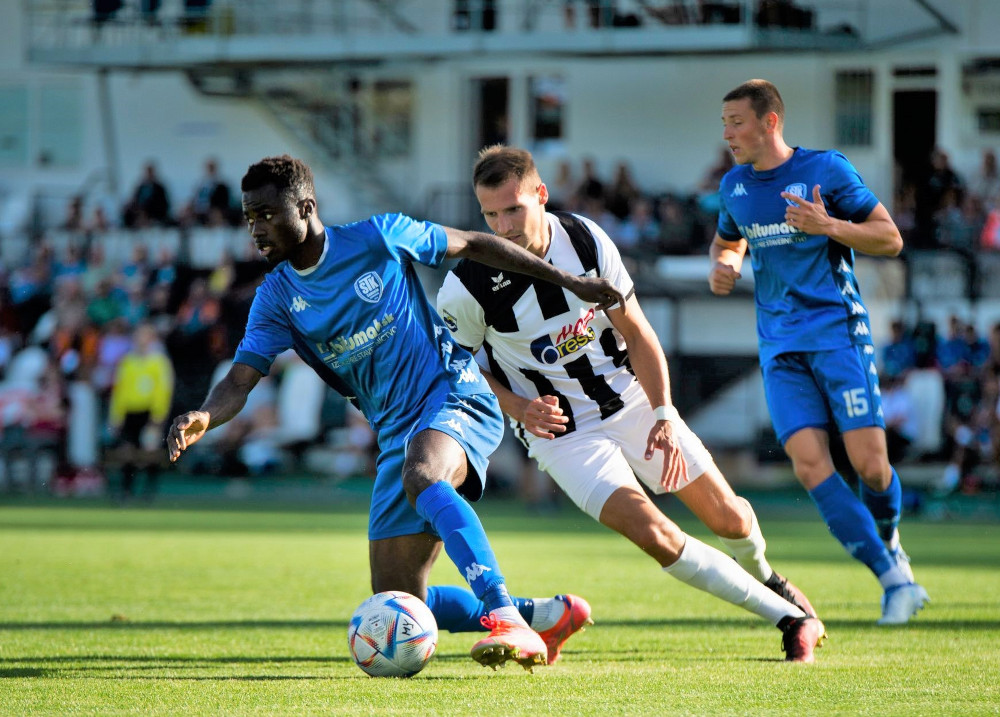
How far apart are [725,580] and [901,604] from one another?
1.41 m

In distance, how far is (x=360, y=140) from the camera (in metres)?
29.5

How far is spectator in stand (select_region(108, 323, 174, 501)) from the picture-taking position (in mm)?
19094

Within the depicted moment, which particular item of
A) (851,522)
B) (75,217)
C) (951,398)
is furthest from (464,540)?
(75,217)

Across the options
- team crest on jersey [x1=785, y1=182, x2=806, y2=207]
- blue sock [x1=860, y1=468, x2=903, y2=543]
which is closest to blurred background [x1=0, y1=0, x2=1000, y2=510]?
blue sock [x1=860, y1=468, x2=903, y2=543]

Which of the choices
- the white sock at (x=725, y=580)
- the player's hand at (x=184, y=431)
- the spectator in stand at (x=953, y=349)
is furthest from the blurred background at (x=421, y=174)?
the player's hand at (x=184, y=431)

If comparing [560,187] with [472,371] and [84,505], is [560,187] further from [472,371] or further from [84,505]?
[472,371]

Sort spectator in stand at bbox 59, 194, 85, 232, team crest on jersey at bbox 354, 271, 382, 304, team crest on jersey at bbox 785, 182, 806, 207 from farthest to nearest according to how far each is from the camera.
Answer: spectator in stand at bbox 59, 194, 85, 232
team crest on jersey at bbox 785, 182, 806, 207
team crest on jersey at bbox 354, 271, 382, 304

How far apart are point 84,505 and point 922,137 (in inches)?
627

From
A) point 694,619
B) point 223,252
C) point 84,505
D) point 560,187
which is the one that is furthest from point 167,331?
point 694,619

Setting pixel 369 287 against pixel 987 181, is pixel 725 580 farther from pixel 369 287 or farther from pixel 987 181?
pixel 987 181

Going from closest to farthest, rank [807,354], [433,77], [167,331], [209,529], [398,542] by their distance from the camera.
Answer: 1. [398,542]
2. [807,354]
3. [209,529]
4. [167,331]
5. [433,77]

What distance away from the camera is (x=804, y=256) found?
288 inches

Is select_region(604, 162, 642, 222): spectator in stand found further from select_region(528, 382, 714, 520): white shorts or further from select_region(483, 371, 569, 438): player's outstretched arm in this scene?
select_region(483, 371, 569, 438): player's outstretched arm

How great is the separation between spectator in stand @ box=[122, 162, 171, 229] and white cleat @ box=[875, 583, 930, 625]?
72.1ft
